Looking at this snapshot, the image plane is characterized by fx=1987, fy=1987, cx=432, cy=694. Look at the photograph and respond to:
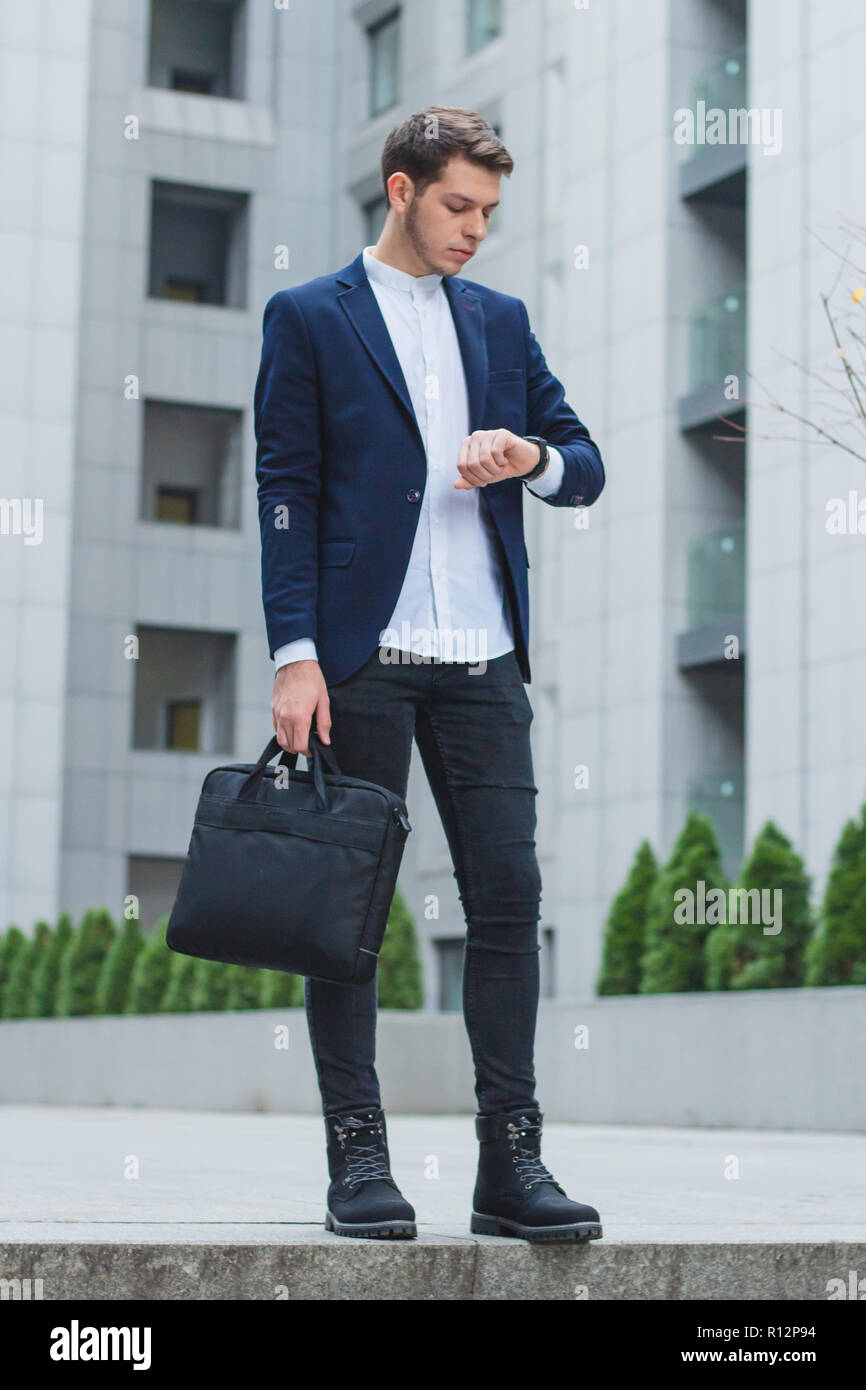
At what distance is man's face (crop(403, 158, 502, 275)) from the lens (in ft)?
12.8

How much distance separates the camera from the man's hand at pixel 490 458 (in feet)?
12.3

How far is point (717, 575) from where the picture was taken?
21703 millimetres

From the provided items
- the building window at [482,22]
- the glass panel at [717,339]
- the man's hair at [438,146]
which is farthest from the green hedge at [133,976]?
the building window at [482,22]

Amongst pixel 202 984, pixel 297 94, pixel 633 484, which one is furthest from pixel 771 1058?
pixel 297 94

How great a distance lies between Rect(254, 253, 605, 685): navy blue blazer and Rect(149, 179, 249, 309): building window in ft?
96.9

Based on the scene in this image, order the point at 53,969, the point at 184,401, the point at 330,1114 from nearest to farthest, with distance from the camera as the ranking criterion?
the point at 330,1114, the point at 53,969, the point at 184,401

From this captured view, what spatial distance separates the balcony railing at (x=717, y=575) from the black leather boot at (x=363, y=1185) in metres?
18.0

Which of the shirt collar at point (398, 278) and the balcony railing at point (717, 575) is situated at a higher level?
the balcony railing at point (717, 575)

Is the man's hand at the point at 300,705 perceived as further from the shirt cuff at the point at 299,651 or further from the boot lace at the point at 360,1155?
the boot lace at the point at 360,1155

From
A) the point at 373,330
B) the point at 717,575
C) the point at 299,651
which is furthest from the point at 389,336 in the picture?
the point at 717,575

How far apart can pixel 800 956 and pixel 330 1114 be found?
10.1 meters

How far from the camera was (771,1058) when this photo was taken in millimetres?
12562
